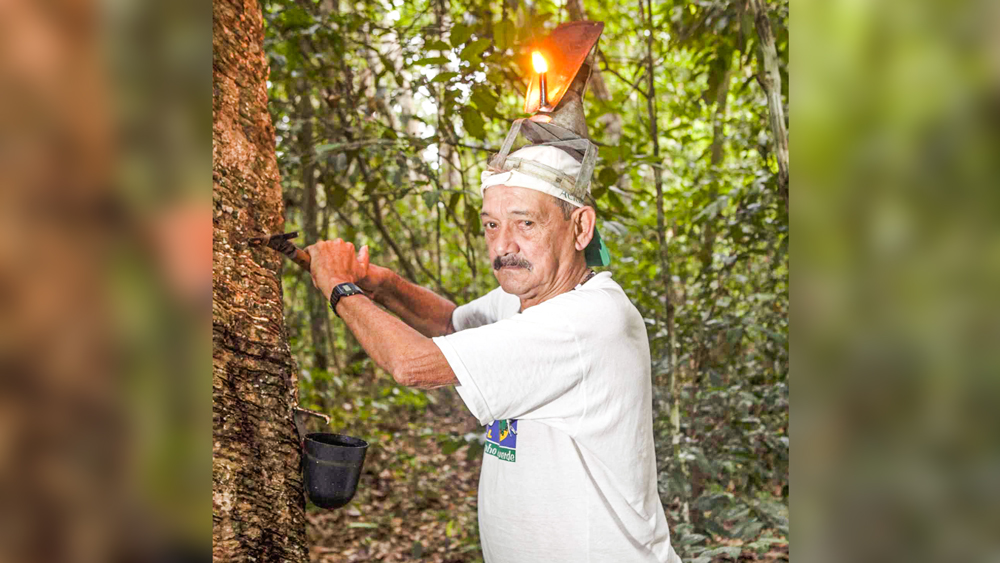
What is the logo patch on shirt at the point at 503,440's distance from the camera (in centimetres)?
198

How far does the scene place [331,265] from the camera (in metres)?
2.06

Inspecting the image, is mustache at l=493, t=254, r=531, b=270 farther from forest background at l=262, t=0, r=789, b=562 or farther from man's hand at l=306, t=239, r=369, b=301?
forest background at l=262, t=0, r=789, b=562

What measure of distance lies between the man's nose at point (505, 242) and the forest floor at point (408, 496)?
1.10 metres

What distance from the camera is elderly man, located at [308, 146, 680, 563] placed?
177 centimetres

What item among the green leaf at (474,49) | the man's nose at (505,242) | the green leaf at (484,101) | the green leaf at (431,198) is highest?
the green leaf at (474,49)

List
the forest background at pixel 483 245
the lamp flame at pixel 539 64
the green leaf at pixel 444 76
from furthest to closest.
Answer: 1. the forest background at pixel 483 245
2. the green leaf at pixel 444 76
3. the lamp flame at pixel 539 64
